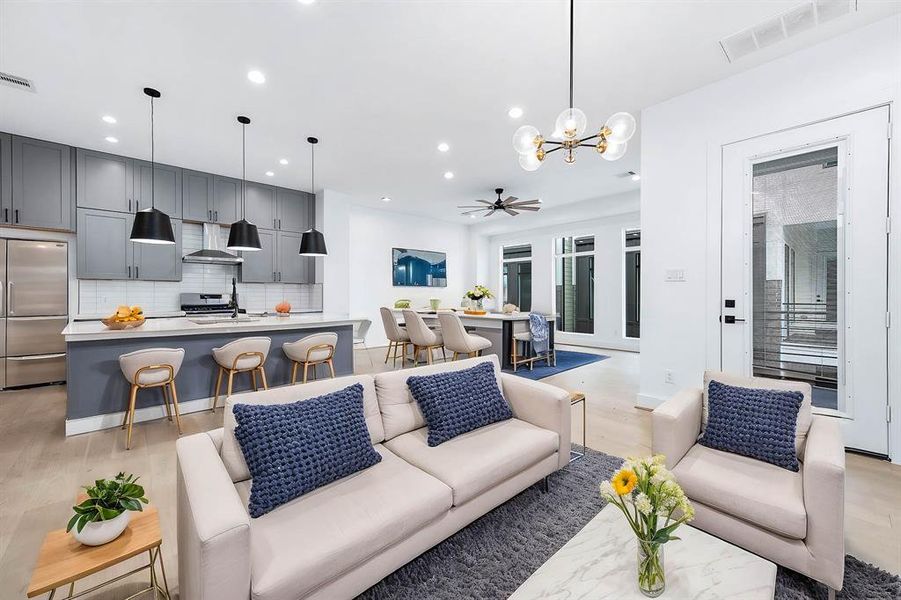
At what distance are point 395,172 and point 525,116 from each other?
2.43m

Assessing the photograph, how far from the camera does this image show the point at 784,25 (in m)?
2.62

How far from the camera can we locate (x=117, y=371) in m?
3.35

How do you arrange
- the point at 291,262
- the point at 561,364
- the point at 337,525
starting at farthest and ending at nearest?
the point at 291,262, the point at 561,364, the point at 337,525

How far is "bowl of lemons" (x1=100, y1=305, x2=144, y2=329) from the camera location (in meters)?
3.26

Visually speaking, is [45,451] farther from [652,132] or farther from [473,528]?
[652,132]

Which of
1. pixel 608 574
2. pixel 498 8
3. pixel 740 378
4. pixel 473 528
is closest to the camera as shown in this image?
pixel 608 574

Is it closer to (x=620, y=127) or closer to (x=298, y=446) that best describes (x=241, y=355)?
(x=298, y=446)

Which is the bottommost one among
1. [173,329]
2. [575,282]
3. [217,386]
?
[217,386]

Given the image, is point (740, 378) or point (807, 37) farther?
point (807, 37)

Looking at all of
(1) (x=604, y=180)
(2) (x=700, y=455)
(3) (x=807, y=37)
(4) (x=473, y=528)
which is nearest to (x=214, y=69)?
(4) (x=473, y=528)

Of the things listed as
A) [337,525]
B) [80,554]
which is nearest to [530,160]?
[337,525]

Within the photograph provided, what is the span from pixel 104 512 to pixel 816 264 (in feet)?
14.4

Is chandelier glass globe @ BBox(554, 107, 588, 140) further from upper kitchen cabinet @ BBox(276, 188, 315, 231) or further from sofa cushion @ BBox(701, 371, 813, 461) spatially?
upper kitchen cabinet @ BBox(276, 188, 315, 231)

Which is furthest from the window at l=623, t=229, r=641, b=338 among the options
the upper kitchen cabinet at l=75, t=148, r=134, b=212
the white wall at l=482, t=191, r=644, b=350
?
the upper kitchen cabinet at l=75, t=148, r=134, b=212
